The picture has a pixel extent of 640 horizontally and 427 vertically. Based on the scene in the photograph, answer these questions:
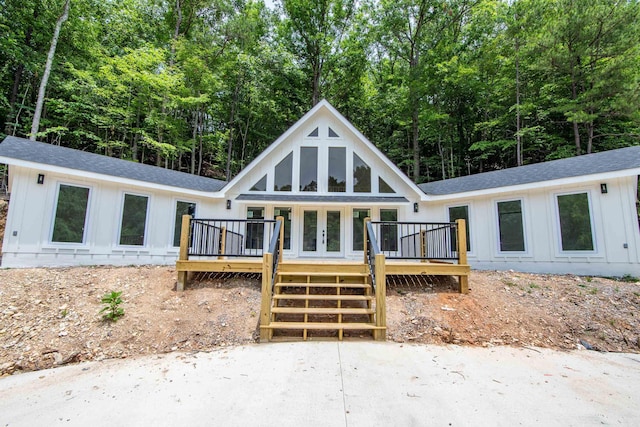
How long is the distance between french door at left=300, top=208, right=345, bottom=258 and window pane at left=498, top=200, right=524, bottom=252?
4.78m

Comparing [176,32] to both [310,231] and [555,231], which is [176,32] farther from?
[555,231]

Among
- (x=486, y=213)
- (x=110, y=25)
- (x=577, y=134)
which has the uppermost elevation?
(x=110, y=25)

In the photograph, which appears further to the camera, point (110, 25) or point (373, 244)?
point (110, 25)

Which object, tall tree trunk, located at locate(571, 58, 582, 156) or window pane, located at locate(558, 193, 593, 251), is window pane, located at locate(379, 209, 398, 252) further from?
tall tree trunk, located at locate(571, 58, 582, 156)

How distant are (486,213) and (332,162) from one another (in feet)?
16.9

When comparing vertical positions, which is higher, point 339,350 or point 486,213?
point 486,213

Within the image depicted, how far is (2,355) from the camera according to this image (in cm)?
387

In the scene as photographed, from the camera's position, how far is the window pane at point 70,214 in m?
7.33

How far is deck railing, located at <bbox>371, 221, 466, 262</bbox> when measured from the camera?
6.43 metres

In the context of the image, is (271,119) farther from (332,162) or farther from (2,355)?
(2,355)

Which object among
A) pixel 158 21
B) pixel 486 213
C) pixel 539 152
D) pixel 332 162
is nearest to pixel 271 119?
pixel 158 21

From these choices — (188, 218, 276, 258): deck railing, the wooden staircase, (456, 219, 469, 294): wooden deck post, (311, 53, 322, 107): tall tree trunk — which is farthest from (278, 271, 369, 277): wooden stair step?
(311, 53, 322, 107): tall tree trunk

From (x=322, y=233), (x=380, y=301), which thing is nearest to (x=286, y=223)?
(x=322, y=233)

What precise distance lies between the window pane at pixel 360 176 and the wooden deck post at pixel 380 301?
18.5 ft
